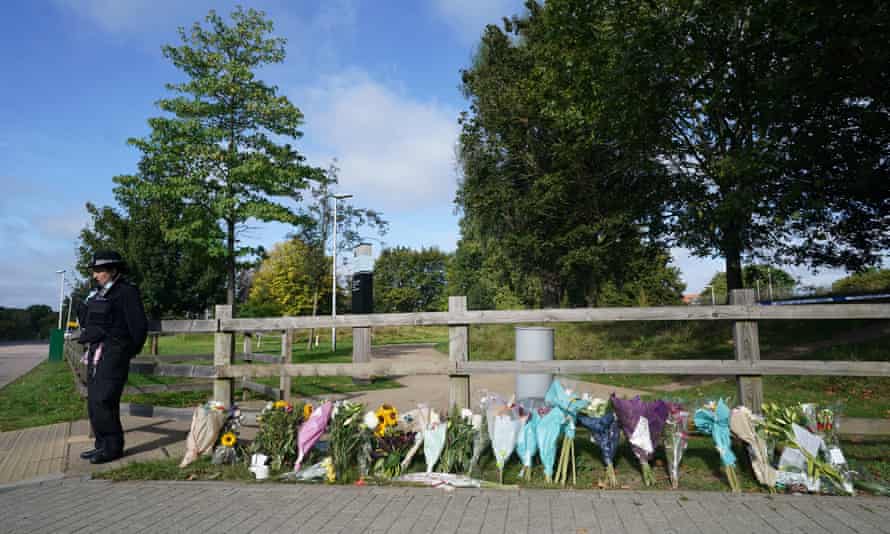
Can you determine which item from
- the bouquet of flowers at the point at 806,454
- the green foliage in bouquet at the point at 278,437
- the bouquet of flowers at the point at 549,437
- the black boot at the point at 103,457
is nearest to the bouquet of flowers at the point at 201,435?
the green foliage in bouquet at the point at 278,437

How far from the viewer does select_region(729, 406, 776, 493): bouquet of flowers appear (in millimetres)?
4305

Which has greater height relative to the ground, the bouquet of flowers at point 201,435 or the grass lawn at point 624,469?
the bouquet of flowers at point 201,435

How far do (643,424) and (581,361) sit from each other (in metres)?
0.81

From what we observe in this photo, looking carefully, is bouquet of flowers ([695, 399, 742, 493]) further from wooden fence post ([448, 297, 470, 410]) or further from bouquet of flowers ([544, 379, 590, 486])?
wooden fence post ([448, 297, 470, 410])

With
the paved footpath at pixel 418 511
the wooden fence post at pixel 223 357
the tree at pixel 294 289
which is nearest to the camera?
the paved footpath at pixel 418 511

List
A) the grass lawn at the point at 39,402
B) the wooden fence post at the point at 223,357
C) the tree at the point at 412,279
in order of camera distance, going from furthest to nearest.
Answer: the tree at the point at 412,279
the grass lawn at the point at 39,402
the wooden fence post at the point at 223,357

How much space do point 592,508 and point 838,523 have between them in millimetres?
1507

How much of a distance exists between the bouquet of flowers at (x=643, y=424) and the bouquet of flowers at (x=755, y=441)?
1.67 ft

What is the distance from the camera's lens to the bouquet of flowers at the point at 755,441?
14.1 feet

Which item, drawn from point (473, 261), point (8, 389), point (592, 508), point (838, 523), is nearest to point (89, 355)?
point (592, 508)

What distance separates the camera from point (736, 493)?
13.8ft

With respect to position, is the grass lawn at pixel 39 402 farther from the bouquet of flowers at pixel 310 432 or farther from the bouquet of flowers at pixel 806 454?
the bouquet of flowers at pixel 806 454

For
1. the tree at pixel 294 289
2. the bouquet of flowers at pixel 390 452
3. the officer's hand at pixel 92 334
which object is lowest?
the bouquet of flowers at pixel 390 452

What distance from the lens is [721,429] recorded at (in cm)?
441
